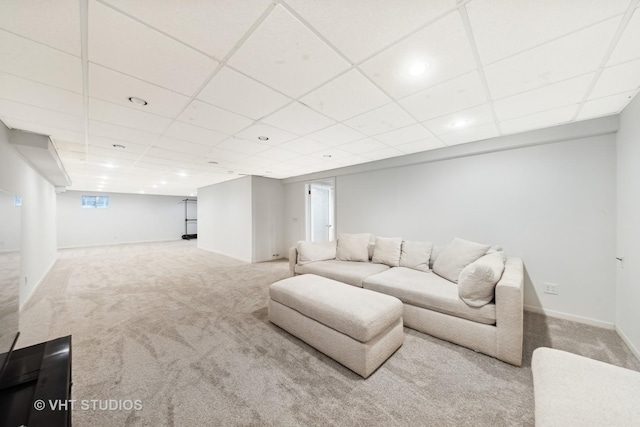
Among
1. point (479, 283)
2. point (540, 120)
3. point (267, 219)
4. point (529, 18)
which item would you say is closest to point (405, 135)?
point (540, 120)

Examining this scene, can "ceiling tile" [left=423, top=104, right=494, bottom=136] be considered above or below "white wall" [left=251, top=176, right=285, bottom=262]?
above

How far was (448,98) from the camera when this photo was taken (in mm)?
2039

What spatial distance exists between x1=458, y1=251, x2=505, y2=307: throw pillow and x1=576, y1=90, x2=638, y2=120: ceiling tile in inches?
70.5

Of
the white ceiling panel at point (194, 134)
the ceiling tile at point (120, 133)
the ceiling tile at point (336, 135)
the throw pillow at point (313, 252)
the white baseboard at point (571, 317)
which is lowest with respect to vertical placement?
the white baseboard at point (571, 317)

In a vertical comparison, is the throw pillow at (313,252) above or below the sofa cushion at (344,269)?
above

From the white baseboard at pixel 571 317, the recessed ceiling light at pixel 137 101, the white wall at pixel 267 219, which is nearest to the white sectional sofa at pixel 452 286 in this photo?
the white baseboard at pixel 571 317

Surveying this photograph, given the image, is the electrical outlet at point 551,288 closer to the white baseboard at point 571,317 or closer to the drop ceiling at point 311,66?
the white baseboard at point 571,317

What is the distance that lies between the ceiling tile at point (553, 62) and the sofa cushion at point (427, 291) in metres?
1.89

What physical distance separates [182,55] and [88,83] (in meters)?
0.92

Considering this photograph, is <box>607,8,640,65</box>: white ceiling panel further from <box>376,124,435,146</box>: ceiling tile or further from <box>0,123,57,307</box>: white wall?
<box>0,123,57,307</box>: white wall

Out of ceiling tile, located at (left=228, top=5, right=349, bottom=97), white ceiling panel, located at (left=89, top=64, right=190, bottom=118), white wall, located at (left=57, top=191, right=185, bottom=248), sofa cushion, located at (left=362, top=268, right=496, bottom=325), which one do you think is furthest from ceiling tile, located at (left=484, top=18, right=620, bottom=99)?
white wall, located at (left=57, top=191, right=185, bottom=248)

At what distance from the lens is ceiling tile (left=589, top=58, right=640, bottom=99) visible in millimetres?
1608

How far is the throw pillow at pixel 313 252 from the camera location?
12.9 feet

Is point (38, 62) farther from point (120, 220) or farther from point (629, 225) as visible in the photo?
point (120, 220)
